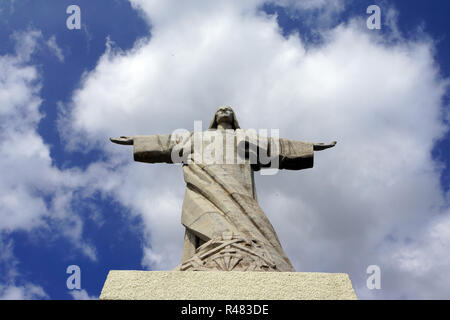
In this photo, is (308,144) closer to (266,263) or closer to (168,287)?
(266,263)

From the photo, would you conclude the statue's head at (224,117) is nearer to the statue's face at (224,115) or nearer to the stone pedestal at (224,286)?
the statue's face at (224,115)

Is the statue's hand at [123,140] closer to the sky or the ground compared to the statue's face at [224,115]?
closer to the ground

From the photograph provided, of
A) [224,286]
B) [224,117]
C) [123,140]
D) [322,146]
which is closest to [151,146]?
[123,140]

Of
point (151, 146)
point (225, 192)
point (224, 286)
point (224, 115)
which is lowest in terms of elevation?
point (224, 286)

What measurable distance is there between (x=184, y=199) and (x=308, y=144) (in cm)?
272

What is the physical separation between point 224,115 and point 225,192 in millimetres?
2421

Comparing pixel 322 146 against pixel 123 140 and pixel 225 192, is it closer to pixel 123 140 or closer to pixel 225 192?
pixel 225 192

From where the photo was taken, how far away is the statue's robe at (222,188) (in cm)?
694

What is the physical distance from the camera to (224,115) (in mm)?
9633

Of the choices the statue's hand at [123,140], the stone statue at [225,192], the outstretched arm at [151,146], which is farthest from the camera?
the statue's hand at [123,140]

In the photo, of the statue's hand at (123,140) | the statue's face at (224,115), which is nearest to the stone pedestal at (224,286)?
the statue's hand at (123,140)

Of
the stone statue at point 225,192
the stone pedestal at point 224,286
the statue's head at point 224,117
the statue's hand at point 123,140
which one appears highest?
the statue's head at point 224,117

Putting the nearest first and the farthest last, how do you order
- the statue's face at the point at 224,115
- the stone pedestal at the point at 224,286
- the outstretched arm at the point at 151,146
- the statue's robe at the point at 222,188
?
the stone pedestal at the point at 224,286
the statue's robe at the point at 222,188
the outstretched arm at the point at 151,146
the statue's face at the point at 224,115
